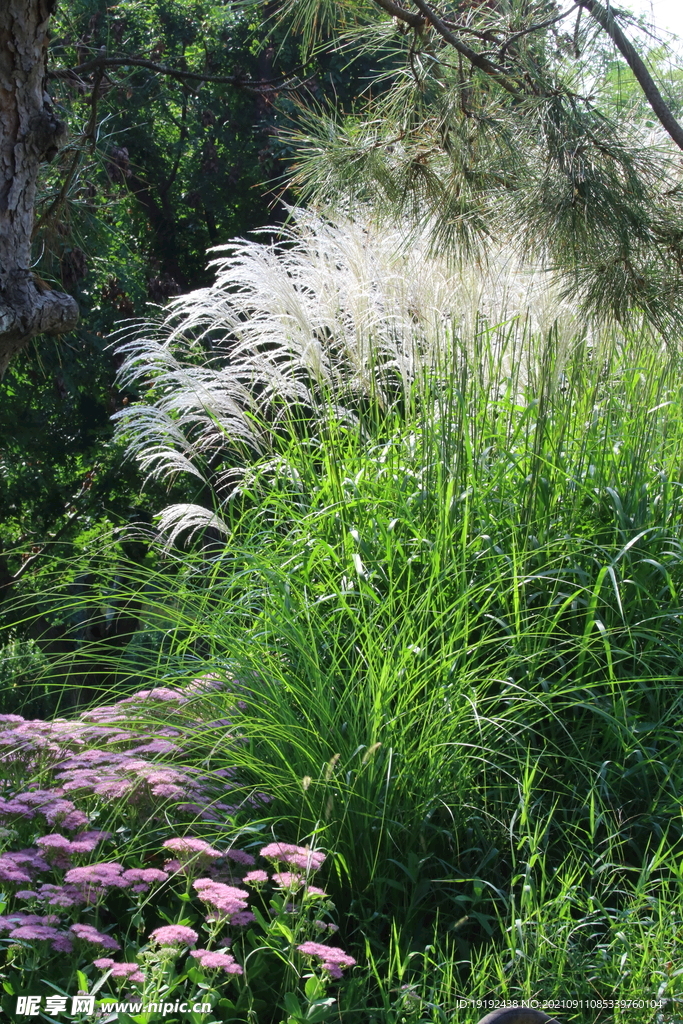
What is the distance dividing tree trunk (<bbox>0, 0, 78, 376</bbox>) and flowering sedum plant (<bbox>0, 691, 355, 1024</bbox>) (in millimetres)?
996

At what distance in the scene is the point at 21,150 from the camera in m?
2.13

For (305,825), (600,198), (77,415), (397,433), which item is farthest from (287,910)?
(77,415)

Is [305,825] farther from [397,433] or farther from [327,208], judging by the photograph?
[327,208]

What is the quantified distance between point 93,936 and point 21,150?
169cm

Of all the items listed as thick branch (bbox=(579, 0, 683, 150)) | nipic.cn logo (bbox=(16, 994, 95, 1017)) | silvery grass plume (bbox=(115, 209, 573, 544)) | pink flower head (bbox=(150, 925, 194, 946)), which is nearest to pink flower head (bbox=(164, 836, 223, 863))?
pink flower head (bbox=(150, 925, 194, 946))

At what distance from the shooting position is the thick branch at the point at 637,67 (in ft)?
8.44

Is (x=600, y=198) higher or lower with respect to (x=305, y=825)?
higher

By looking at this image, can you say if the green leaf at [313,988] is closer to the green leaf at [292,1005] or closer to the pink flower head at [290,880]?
the green leaf at [292,1005]

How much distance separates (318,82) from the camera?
25.7 ft

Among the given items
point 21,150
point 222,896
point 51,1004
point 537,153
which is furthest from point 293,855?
point 537,153

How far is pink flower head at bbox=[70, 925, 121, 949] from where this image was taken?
5.40 ft

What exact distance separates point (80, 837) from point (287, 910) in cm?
48

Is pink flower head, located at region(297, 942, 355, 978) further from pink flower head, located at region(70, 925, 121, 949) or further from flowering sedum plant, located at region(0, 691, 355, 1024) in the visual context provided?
pink flower head, located at region(70, 925, 121, 949)

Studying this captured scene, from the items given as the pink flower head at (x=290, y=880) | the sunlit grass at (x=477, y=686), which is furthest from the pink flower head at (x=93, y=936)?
the sunlit grass at (x=477, y=686)
